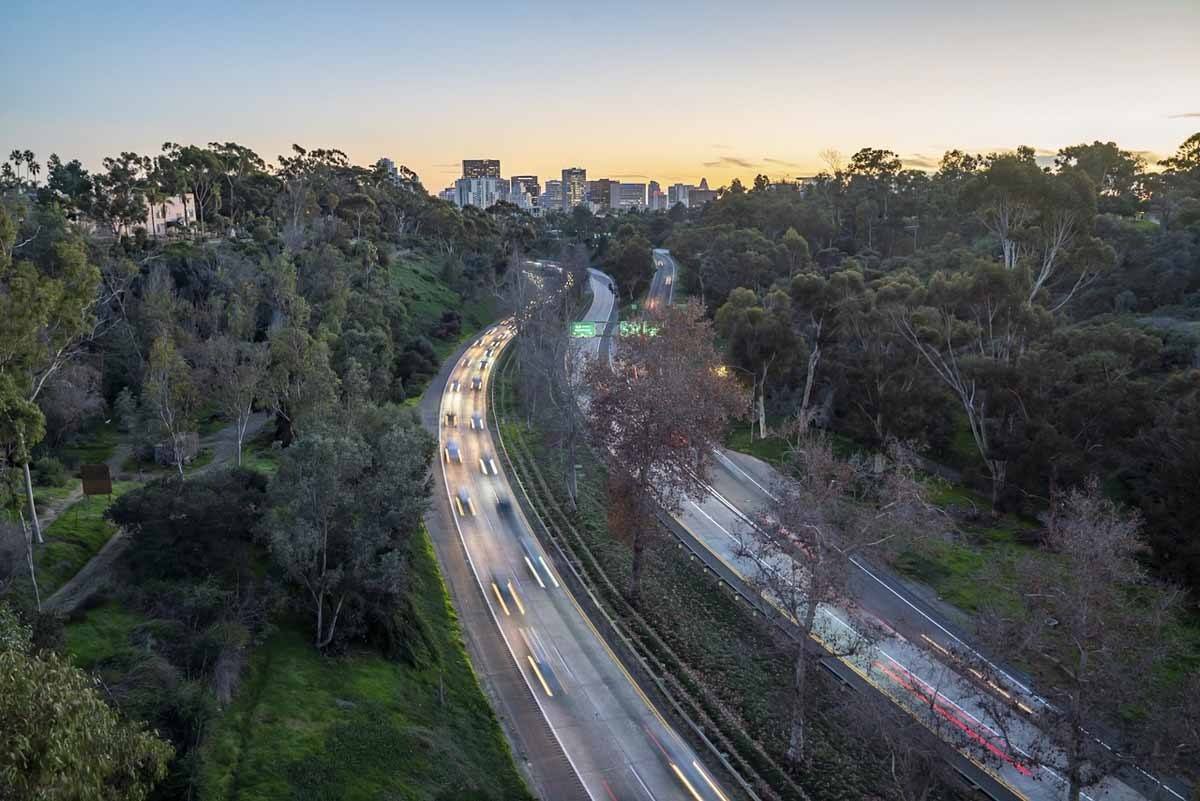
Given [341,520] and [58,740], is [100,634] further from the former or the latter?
[58,740]

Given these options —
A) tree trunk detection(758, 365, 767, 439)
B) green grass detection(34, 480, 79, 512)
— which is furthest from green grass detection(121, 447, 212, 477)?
tree trunk detection(758, 365, 767, 439)

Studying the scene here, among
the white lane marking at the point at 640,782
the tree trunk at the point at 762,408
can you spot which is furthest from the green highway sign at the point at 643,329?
the white lane marking at the point at 640,782

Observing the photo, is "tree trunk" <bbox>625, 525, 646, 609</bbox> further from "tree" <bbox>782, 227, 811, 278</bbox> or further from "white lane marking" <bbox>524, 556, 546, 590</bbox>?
"tree" <bbox>782, 227, 811, 278</bbox>

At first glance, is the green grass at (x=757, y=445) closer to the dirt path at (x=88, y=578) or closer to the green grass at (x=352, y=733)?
the green grass at (x=352, y=733)

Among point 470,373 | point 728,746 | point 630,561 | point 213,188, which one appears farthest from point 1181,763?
point 213,188

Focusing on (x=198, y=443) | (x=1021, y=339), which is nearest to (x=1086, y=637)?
(x=1021, y=339)

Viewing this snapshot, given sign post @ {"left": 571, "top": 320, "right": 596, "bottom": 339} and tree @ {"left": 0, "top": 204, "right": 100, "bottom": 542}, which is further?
sign post @ {"left": 571, "top": 320, "right": 596, "bottom": 339}
